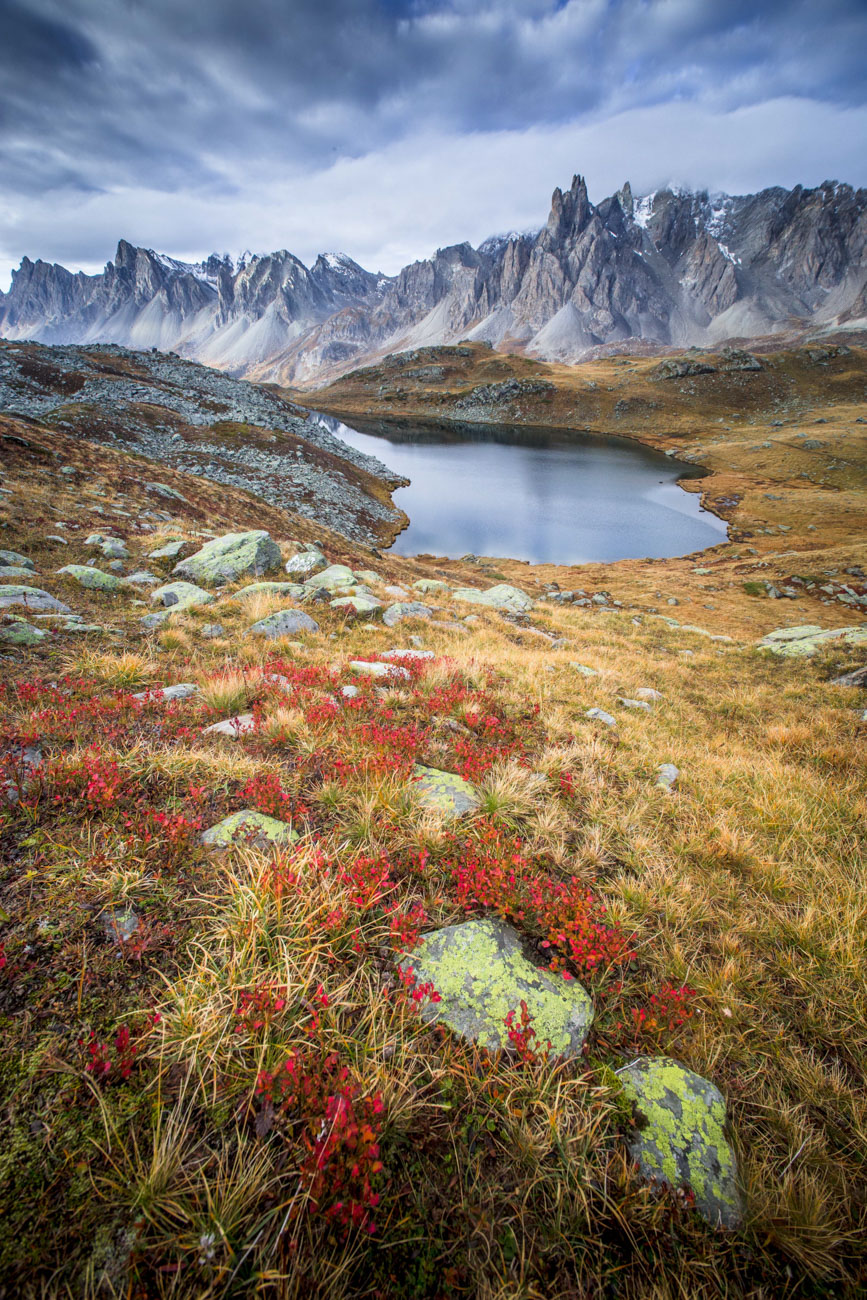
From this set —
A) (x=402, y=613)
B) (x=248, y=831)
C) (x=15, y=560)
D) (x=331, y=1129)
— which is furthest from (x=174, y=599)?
(x=331, y=1129)

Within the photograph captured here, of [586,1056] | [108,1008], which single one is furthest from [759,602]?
[108,1008]

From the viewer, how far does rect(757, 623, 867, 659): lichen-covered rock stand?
14.7 metres

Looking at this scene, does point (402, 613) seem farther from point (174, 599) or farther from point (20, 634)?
point (20, 634)

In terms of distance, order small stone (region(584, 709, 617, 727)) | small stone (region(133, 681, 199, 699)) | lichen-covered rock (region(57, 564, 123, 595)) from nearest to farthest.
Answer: small stone (region(133, 681, 199, 699))
small stone (region(584, 709, 617, 727))
lichen-covered rock (region(57, 564, 123, 595))

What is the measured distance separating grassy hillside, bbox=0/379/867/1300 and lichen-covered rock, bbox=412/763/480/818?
0.39 feet

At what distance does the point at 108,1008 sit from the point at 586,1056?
260 centimetres

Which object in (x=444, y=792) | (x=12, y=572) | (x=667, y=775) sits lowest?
(x=667, y=775)

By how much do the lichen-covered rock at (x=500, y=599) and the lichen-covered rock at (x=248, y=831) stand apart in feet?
50.3

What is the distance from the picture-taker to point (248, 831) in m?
3.59

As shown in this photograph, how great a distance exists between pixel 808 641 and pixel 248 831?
18.8 metres

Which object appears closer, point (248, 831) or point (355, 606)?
point (248, 831)

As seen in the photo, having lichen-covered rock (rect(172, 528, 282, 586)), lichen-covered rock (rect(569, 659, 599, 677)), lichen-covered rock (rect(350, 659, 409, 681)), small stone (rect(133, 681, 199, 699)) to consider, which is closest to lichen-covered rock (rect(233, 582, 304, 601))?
lichen-covered rock (rect(172, 528, 282, 586))

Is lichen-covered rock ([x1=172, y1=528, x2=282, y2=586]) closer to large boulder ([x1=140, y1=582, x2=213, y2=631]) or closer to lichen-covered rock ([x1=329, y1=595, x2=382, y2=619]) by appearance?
large boulder ([x1=140, y1=582, x2=213, y2=631])

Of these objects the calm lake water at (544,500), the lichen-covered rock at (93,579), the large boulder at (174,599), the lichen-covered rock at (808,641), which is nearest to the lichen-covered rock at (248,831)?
the large boulder at (174,599)
